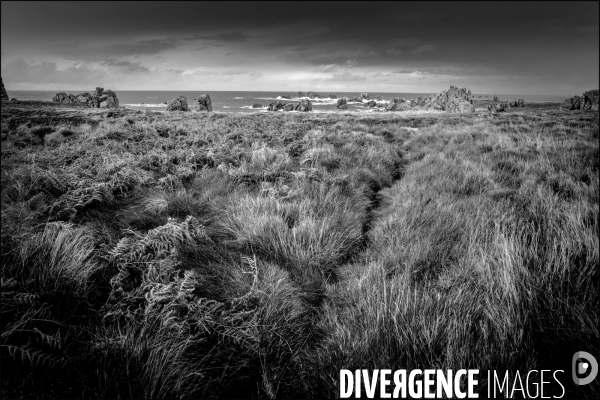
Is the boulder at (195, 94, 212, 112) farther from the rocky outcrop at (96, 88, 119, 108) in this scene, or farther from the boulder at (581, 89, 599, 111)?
the boulder at (581, 89, 599, 111)

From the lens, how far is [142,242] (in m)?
3.03

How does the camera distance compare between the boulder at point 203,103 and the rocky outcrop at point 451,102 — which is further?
the rocky outcrop at point 451,102

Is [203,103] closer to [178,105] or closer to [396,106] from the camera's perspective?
[178,105]

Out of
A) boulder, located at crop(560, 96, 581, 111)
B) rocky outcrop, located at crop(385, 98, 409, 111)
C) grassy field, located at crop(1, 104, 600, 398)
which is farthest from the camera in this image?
rocky outcrop, located at crop(385, 98, 409, 111)

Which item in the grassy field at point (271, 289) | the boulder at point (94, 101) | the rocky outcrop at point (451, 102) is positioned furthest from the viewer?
the rocky outcrop at point (451, 102)

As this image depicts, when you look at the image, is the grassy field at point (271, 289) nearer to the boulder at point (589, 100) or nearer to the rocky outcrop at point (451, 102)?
the rocky outcrop at point (451, 102)

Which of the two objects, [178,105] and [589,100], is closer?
[178,105]

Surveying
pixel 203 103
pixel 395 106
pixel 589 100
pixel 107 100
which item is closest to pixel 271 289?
pixel 203 103

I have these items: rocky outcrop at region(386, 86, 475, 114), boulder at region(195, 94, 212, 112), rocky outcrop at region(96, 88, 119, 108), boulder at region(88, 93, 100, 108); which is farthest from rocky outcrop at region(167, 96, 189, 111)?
rocky outcrop at region(386, 86, 475, 114)

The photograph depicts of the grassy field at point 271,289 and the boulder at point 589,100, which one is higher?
the boulder at point 589,100

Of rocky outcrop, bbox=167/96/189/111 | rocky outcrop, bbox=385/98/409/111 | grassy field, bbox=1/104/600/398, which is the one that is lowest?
grassy field, bbox=1/104/600/398

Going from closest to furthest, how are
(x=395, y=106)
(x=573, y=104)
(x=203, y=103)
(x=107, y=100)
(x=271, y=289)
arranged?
(x=271, y=289) → (x=107, y=100) → (x=203, y=103) → (x=573, y=104) → (x=395, y=106)

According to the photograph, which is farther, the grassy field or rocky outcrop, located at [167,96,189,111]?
rocky outcrop, located at [167,96,189,111]

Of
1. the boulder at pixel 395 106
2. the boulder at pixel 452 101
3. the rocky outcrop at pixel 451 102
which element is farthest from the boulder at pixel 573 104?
the boulder at pixel 395 106
